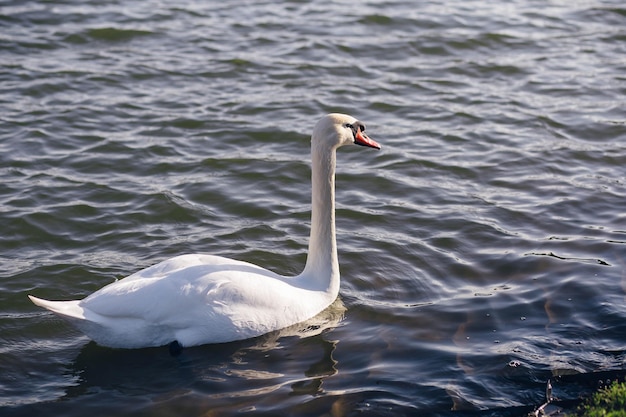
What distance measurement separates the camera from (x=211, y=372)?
22.8 feet

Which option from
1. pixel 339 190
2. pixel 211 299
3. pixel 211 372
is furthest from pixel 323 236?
pixel 339 190

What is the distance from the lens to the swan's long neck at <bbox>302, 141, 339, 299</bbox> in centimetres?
785

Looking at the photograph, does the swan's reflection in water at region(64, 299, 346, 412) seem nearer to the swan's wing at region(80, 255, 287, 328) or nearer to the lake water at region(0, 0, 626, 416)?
the lake water at region(0, 0, 626, 416)

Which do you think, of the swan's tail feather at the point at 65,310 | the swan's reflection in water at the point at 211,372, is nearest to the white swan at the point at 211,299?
the swan's tail feather at the point at 65,310

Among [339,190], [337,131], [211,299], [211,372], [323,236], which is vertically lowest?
[211,372]

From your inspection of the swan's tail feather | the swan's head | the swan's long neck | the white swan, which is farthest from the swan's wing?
the swan's head

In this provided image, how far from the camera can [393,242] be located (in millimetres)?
9172

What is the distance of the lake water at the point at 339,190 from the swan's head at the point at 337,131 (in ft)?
4.49

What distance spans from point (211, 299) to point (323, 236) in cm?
123

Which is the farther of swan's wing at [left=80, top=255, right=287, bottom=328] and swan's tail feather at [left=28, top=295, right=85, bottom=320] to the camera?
swan's wing at [left=80, top=255, right=287, bottom=328]

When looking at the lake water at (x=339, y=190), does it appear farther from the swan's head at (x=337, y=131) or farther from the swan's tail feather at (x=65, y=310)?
the swan's head at (x=337, y=131)

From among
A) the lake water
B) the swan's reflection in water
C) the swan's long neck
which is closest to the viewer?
the swan's reflection in water

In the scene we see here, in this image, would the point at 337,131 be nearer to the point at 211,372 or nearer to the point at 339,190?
the point at 211,372

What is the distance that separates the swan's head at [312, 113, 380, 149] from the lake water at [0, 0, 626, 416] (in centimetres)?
137
